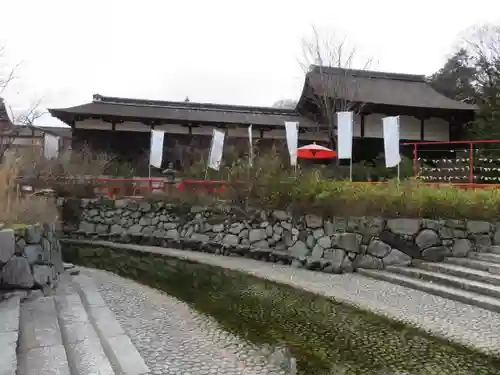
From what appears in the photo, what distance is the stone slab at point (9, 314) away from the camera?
3.90 meters

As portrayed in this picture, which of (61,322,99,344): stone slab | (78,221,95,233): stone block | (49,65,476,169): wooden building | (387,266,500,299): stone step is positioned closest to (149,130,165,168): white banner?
(49,65,476,169): wooden building

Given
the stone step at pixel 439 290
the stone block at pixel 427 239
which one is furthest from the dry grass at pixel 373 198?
the stone step at pixel 439 290

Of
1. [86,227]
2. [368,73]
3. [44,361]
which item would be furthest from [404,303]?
[368,73]

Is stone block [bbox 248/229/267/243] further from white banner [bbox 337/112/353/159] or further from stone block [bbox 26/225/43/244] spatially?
stone block [bbox 26/225/43/244]

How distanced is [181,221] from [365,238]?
19.5 ft

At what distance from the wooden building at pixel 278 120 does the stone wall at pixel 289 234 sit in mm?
5419

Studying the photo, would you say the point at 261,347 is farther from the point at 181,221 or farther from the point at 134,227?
the point at 134,227

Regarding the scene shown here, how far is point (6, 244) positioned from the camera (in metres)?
4.88

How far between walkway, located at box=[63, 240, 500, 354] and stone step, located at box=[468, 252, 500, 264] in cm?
157

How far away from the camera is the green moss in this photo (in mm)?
3799

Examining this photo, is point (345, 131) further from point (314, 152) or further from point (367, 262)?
point (367, 262)

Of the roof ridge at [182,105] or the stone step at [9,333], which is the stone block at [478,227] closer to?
the stone step at [9,333]

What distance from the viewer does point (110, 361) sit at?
3.70 metres

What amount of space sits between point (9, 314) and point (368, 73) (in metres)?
19.8
